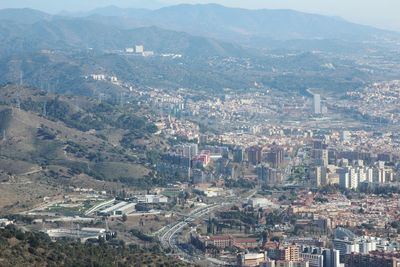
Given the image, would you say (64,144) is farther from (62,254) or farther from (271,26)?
(271,26)

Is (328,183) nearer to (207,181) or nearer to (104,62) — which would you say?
(207,181)

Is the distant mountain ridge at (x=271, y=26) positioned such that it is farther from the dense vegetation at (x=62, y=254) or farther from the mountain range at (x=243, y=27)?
the dense vegetation at (x=62, y=254)

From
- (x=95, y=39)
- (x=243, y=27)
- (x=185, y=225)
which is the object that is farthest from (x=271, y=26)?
(x=185, y=225)

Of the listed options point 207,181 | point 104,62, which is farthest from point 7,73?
point 207,181

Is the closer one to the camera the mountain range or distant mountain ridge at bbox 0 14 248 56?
distant mountain ridge at bbox 0 14 248 56

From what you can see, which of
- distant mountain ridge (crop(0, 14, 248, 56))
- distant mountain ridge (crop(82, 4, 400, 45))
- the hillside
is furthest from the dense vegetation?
distant mountain ridge (crop(82, 4, 400, 45))

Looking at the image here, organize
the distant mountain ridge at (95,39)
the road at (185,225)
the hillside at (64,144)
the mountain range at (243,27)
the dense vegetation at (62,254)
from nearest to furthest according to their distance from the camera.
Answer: the dense vegetation at (62,254) → the road at (185,225) → the hillside at (64,144) → the distant mountain ridge at (95,39) → the mountain range at (243,27)

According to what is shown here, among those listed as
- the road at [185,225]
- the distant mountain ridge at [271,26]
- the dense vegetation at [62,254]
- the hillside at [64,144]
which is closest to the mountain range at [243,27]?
the distant mountain ridge at [271,26]

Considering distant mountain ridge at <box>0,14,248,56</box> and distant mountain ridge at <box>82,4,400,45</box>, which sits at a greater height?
distant mountain ridge at <box>0,14,248,56</box>

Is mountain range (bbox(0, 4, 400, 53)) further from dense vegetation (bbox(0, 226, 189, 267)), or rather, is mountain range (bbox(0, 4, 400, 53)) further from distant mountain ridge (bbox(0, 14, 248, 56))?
dense vegetation (bbox(0, 226, 189, 267))
